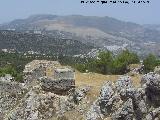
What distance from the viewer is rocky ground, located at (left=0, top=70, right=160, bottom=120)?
123 feet

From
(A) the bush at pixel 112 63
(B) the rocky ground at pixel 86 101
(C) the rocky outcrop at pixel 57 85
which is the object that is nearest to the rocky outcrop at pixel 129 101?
(B) the rocky ground at pixel 86 101

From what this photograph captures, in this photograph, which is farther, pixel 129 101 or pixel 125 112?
pixel 129 101

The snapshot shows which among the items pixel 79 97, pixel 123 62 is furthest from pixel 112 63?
pixel 79 97

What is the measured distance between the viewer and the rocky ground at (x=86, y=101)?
3744 cm

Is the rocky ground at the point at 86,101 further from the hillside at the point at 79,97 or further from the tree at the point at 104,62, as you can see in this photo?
the tree at the point at 104,62

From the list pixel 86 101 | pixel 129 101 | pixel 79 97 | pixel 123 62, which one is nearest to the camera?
pixel 129 101

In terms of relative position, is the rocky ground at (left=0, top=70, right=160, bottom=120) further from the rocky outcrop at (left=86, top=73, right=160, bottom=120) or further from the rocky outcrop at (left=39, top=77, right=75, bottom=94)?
the rocky outcrop at (left=39, top=77, right=75, bottom=94)

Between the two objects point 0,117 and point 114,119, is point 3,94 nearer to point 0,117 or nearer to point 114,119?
point 0,117

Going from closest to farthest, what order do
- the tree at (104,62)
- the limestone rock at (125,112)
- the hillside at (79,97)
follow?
the limestone rock at (125,112) → the hillside at (79,97) → the tree at (104,62)

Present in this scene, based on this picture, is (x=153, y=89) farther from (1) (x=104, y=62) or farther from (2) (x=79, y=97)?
(1) (x=104, y=62)

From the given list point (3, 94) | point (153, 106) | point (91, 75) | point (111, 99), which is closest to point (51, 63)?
point (91, 75)

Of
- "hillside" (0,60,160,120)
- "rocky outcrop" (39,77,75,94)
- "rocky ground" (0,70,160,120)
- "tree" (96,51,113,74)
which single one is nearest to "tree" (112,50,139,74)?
"tree" (96,51,113,74)

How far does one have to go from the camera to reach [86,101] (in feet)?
144

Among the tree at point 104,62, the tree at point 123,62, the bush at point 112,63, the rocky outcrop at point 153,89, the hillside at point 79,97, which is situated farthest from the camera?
the tree at point 104,62
